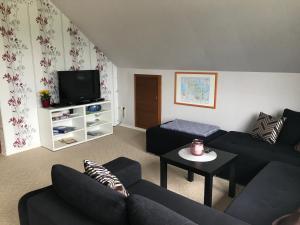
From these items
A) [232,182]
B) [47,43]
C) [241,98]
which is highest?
[47,43]

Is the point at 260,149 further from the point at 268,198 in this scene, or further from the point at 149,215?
the point at 149,215

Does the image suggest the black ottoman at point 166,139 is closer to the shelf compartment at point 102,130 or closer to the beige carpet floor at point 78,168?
the beige carpet floor at point 78,168

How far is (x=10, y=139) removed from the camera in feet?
12.5

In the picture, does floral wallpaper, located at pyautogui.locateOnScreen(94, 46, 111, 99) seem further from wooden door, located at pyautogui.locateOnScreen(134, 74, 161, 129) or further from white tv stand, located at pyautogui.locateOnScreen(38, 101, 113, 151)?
wooden door, located at pyautogui.locateOnScreen(134, 74, 161, 129)

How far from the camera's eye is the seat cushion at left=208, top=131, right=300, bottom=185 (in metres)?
2.71

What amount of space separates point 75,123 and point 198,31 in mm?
2600

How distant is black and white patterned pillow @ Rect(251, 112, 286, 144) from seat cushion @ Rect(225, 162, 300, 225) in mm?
719

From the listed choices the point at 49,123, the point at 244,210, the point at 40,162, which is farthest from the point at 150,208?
the point at 49,123

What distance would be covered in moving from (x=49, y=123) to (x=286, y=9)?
3.37 metres

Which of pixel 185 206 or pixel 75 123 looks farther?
pixel 75 123

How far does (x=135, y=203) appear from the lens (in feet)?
4.28

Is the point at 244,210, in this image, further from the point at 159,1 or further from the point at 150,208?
the point at 159,1

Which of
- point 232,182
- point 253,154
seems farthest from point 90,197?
point 253,154

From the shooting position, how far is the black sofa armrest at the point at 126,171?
2112 mm
